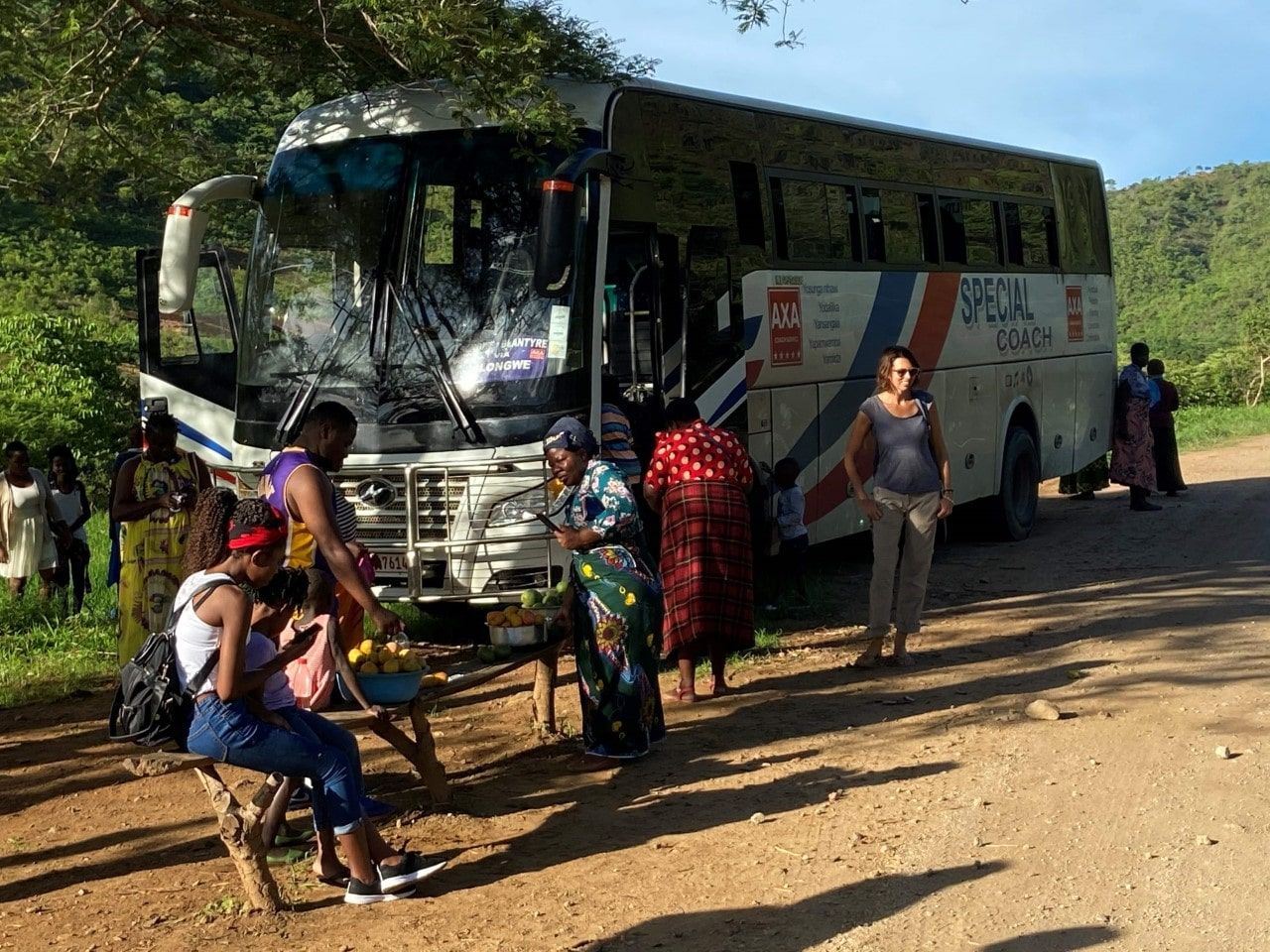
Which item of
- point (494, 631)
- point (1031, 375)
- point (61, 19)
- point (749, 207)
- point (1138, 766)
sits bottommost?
point (1138, 766)

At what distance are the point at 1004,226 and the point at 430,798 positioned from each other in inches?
394

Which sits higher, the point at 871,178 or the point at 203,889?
the point at 871,178

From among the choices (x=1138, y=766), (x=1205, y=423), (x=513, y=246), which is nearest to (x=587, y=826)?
(x=1138, y=766)

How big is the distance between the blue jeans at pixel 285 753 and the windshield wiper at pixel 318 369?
4120 millimetres

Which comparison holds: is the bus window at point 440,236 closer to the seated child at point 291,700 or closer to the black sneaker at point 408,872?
the seated child at point 291,700

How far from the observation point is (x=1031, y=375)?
15156mm

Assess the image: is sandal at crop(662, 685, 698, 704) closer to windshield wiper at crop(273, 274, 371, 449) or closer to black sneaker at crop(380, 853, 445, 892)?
windshield wiper at crop(273, 274, 371, 449)

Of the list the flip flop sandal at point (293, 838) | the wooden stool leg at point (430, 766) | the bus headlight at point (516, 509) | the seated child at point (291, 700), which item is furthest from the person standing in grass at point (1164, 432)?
the seated child at point (291, 700)

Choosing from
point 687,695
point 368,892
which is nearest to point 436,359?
point 687,695

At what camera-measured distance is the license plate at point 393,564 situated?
353 inches

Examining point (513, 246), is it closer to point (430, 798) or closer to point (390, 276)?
point (390, 276)

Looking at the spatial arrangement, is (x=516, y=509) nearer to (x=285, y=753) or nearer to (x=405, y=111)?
(x=405, y=111)

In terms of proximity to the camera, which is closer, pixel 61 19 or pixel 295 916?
pixel 295 916

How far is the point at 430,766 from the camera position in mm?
6367
